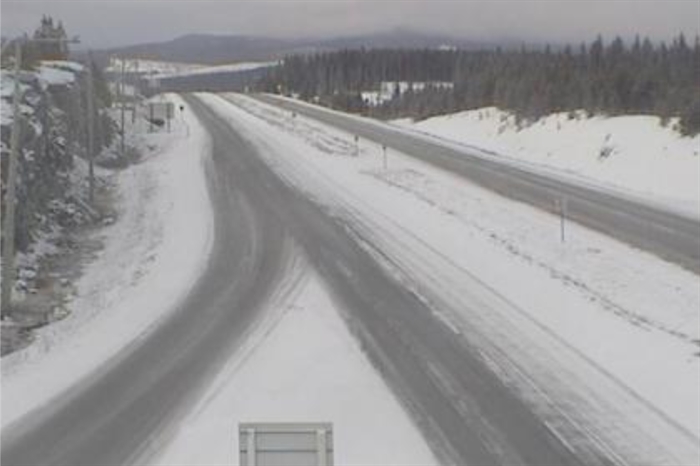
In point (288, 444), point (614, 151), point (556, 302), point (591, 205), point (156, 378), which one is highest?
point (288, 444)

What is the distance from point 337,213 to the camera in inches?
1257

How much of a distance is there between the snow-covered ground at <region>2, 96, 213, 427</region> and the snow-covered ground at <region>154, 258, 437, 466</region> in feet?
7.40

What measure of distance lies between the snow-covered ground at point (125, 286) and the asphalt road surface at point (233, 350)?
0.42m

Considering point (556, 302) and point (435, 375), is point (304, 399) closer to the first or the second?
point (435, 375)

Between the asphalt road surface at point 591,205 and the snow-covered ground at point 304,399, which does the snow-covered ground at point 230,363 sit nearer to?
the snow-covered ground at point 304,399

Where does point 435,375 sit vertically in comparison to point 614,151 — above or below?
below

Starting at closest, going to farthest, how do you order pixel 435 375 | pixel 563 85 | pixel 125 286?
pixel 435 375
pixel 125 286
pixel 563 85

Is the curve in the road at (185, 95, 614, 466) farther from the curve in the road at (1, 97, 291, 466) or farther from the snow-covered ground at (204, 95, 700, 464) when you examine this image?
the curve in the road at (1, 97, 291, 466)

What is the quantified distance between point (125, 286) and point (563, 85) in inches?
1806

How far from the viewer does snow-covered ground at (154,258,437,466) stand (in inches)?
496

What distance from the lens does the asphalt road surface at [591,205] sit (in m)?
26.7

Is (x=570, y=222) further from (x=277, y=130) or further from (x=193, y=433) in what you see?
(x=277, y=130)

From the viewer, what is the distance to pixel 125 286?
22984 millimetres

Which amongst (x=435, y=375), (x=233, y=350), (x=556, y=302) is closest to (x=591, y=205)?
(x=556, y=302)
